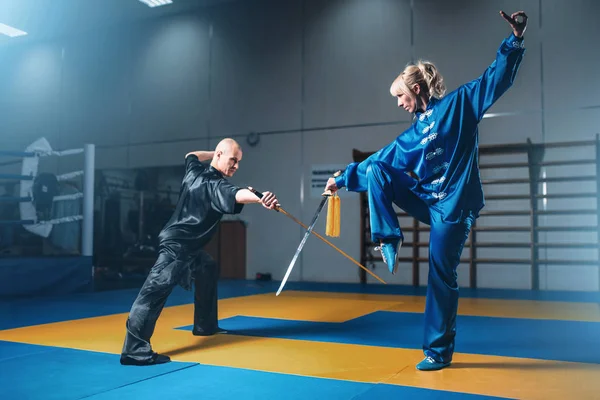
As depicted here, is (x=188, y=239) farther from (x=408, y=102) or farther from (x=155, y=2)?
(x=155, y=2)

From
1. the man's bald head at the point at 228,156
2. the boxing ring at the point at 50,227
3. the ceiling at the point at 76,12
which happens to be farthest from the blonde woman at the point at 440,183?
the ceiling at the point at 76,12

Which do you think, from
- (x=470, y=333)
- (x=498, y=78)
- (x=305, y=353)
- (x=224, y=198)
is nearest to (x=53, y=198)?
(x=224, y=198)

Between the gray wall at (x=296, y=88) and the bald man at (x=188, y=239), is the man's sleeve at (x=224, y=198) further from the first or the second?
the gray wall at (x=296, y=88)

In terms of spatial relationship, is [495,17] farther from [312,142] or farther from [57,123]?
[57,123]

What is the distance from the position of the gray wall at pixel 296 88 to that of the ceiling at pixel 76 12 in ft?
0.75

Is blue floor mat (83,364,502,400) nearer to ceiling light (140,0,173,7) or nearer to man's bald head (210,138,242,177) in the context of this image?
man's bald head (210,138,242,177)

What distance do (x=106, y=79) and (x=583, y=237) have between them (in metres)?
8.60

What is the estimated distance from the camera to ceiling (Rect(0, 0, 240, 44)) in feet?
31.1

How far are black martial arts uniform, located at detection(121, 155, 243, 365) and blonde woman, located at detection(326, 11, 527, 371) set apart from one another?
2.49 ft

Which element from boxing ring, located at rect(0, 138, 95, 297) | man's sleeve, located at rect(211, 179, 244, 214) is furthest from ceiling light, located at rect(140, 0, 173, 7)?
man's sleeve, located at rect(211, 179, 244, 214)

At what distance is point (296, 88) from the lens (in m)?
8.66

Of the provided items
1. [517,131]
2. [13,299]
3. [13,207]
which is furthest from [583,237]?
[13,207]

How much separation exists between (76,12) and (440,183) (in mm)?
9370

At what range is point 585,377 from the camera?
2.29 m
